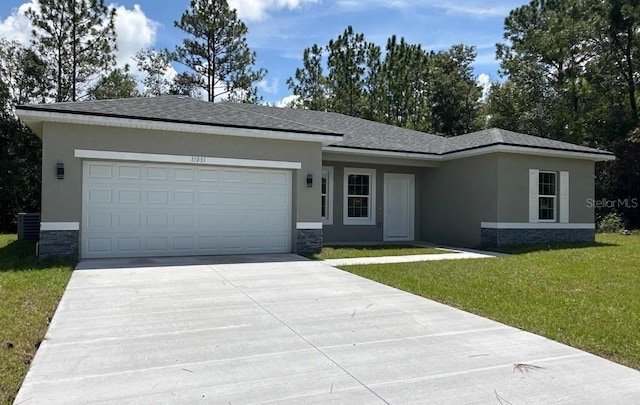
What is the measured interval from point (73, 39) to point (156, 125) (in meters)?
17.2

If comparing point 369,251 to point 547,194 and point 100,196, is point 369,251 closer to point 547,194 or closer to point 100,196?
point 547,194

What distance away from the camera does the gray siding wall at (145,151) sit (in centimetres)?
977

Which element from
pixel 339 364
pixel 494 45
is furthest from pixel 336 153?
pixel 494 45

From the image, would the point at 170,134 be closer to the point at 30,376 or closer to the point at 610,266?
the point at 30,376

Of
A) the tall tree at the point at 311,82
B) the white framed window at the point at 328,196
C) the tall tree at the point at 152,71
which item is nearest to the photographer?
the white framed window at the point at 328,196

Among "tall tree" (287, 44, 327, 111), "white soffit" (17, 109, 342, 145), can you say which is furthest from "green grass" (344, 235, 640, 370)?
"tall tree" (287, 44, 327, 111)

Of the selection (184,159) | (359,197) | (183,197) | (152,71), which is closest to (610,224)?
(359,197)

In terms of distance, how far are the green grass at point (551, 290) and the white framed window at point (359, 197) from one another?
5.04 metres

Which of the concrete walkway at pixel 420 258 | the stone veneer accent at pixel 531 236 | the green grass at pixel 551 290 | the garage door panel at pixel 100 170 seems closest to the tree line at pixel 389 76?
the stone veneer accent at pixel 531 236

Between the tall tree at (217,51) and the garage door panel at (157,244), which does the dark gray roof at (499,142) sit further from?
the tall tree at (217,51)

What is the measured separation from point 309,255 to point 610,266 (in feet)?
22.1

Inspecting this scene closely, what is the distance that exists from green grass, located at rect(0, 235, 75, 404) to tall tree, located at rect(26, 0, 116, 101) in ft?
53.6

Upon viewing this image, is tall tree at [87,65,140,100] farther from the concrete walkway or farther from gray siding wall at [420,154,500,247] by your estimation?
the concrete walkway

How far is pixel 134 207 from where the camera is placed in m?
10.6
